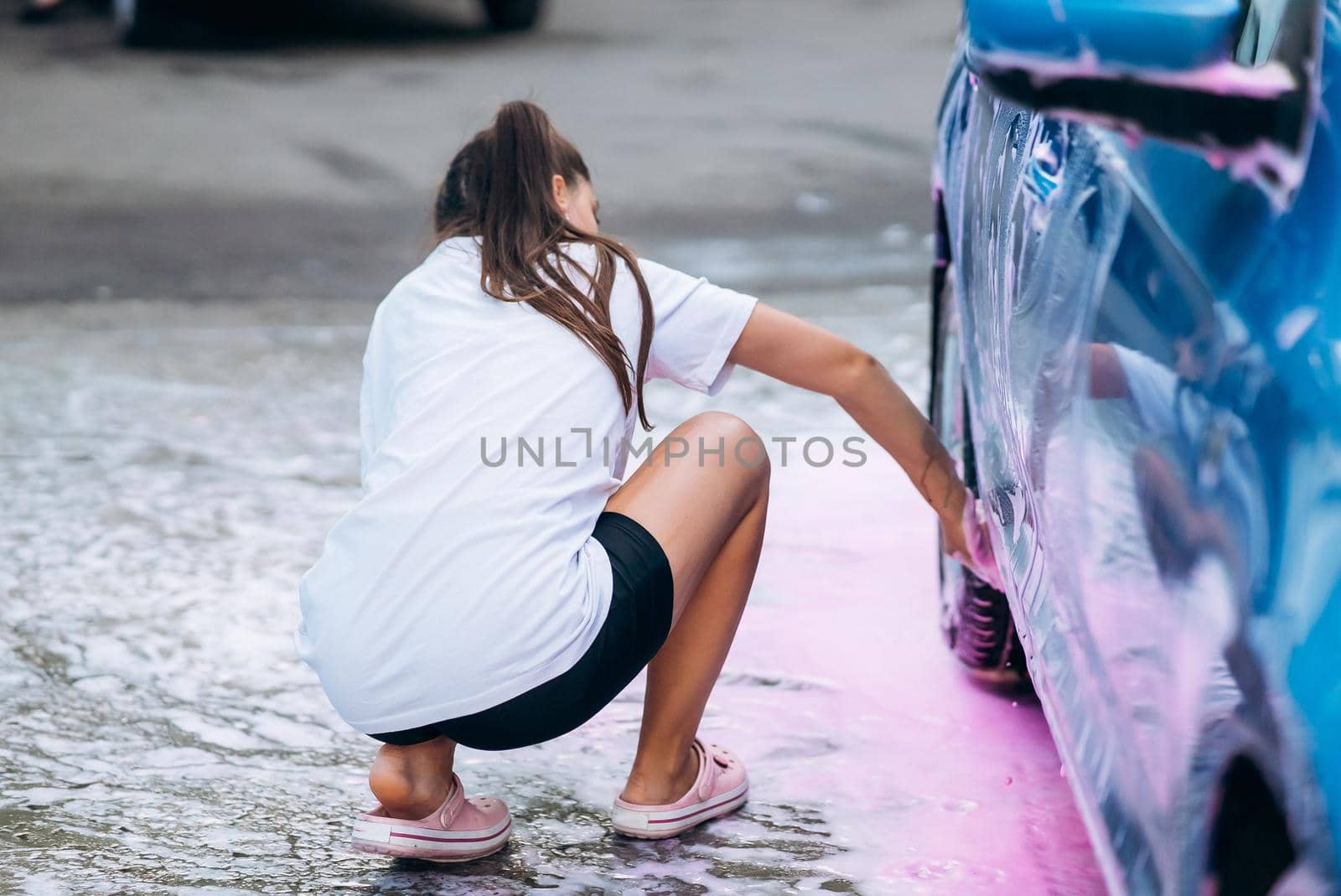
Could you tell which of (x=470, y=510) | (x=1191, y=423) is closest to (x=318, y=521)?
(x=470, y=510)

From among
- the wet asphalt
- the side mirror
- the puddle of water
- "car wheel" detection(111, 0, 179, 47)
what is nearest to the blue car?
the side mirror

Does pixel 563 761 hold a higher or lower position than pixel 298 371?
higher

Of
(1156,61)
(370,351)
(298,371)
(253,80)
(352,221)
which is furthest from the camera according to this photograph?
(253,80)

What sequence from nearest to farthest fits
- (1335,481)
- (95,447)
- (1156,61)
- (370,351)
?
(1335,481) → (1156,61) → (370,351) → (95,447)

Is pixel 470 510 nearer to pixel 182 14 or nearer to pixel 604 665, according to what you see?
pixel 604 665

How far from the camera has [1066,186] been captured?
65.7 inches

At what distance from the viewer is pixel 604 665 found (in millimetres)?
2045

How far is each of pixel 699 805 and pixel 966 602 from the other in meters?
0.70

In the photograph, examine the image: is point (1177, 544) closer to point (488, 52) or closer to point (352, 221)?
point (352, 221)

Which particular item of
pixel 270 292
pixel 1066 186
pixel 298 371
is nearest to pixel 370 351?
pixel 1066 186

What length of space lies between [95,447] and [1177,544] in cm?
336

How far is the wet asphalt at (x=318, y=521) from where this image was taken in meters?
2.27

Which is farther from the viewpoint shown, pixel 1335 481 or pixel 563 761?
pixel 563 761

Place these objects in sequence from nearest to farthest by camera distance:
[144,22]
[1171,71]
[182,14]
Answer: [1171,71]
[144,22]
[182,14]
